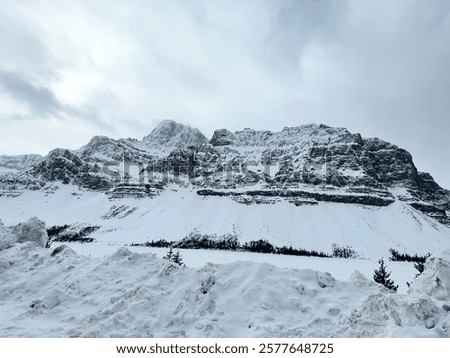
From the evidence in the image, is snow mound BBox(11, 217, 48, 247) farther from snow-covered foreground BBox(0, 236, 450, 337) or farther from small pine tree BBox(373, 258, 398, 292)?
small pine tree BBox(373, 258, 398, 292)

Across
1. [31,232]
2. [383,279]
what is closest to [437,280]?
[383,279]

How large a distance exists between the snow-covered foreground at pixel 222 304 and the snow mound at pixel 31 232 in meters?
11.6

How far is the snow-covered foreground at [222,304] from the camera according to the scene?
8.99 m

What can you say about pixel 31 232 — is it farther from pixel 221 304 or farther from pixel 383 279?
pixel 383 279

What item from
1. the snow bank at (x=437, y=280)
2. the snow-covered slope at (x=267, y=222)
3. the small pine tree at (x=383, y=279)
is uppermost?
the snow bank at (x=437, y=280)

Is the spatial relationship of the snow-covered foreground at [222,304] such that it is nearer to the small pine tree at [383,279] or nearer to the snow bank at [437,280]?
the snow bank at [437,280]

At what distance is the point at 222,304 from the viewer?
410 inches

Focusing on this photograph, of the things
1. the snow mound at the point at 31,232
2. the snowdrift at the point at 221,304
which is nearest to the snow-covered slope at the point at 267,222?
the snow mound at the point at 31,232

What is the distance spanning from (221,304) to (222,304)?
0.11 ft

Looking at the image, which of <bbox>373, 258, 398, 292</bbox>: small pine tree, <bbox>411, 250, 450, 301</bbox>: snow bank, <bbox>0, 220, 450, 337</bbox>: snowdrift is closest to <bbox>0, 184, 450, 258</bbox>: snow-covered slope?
<bbox>373, 258, 398, 292</bbox>: small pine tree

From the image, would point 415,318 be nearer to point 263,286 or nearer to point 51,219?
point 263,286

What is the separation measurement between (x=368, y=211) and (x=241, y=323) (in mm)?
195097

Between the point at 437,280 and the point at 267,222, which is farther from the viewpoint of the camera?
the point at 267,222
